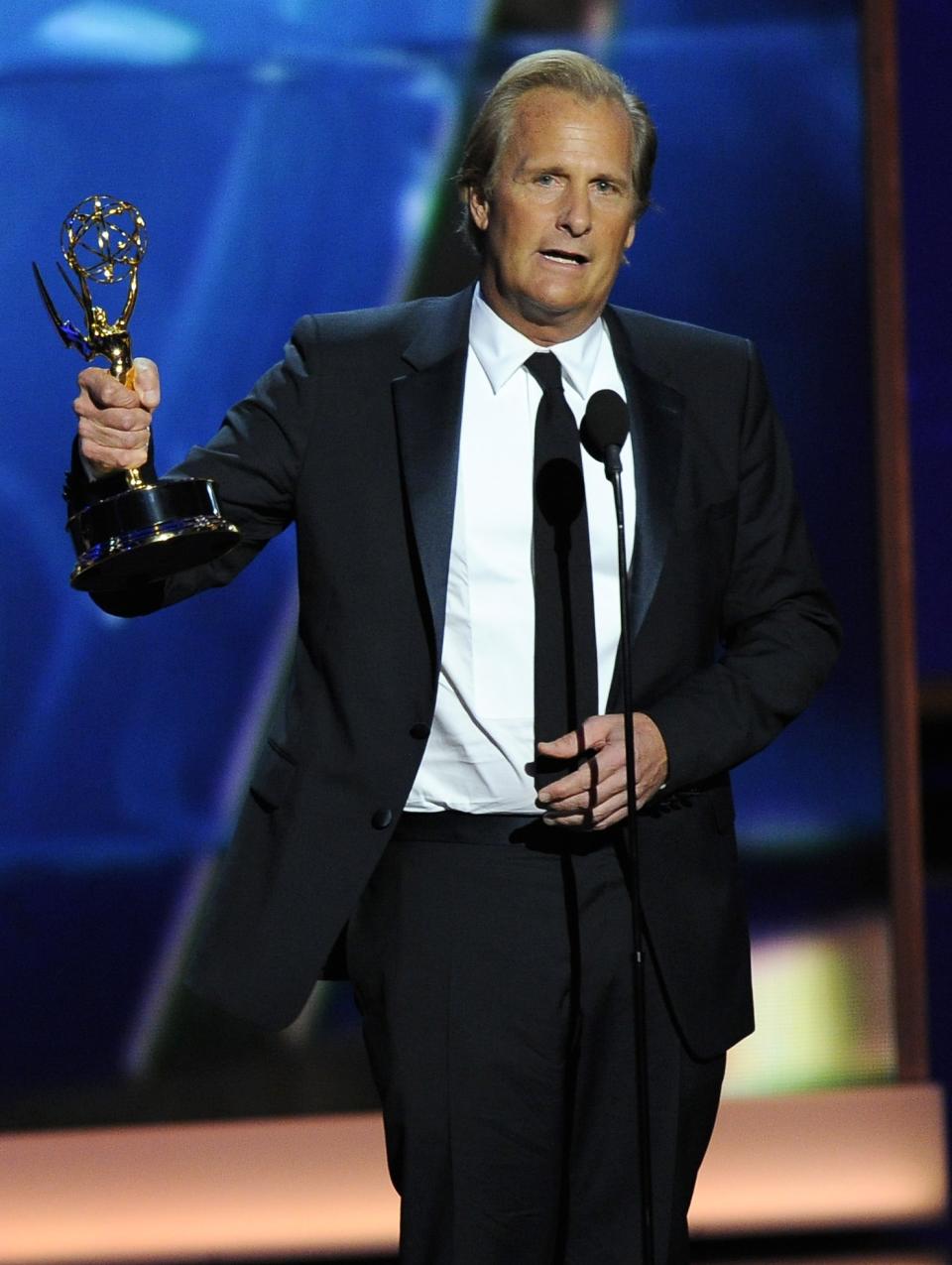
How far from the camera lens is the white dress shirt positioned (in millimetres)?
1840

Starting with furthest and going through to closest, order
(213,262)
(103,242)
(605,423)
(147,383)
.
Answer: (213,262), (103,242), (147,383), (605,423)

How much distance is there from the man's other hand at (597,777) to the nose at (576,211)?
1.63ft

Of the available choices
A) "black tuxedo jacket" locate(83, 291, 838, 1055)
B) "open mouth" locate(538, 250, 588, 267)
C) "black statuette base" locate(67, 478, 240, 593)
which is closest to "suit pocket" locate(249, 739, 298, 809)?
"black tuxedo jacket" locate(83, 291, 838, 1055)

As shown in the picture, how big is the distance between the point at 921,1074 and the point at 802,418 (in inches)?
48.3

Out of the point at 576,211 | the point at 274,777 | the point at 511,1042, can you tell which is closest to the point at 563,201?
the point at 576,211

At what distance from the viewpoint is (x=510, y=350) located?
194 cm

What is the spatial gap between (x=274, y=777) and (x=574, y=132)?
2.41 ft

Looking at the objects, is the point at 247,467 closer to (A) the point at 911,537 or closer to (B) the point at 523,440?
(B) the point at 523,440

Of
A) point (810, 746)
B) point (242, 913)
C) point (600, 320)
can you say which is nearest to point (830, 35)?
point (810, 746)

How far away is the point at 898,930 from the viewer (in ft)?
11.0

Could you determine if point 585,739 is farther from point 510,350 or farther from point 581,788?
point 510,350

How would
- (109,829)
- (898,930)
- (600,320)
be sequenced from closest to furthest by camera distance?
1. (600,320)
2. (109,829)
3. (898,930)

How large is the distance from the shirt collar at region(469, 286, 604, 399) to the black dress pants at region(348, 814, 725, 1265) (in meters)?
0.47

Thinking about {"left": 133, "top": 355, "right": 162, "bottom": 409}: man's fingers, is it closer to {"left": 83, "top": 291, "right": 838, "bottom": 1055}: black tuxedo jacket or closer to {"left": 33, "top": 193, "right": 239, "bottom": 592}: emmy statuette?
{"left": 33, "top": 193, "right": 239, "bottom": 592}: emmy statuette
